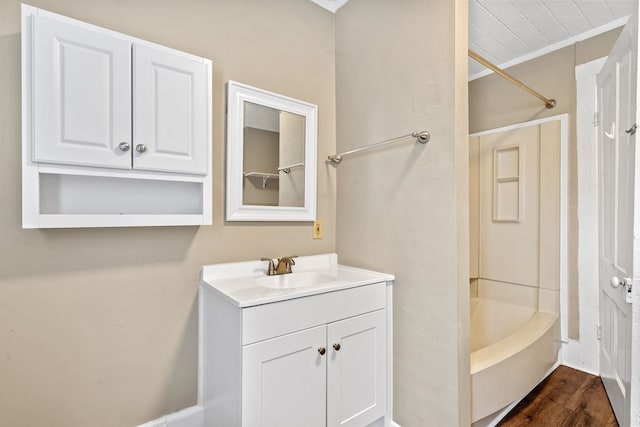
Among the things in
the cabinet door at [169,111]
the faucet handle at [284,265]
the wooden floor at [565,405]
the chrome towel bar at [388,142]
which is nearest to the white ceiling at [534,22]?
the chrome towel bar at [388,142]

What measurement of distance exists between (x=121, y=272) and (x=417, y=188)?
1.47 metres

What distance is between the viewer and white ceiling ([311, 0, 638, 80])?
6.52 feet

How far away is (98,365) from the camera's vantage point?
Answer: 1.33 m

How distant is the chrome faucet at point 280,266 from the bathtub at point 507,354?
1.08 metres

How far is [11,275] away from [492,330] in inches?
124

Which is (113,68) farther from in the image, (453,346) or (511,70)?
(511,70)

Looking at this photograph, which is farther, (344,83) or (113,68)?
(344,83)

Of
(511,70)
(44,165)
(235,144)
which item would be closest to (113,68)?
(44,165)

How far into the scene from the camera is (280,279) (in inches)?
67.2

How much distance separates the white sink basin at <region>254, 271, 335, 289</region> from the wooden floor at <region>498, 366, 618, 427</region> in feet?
4.31

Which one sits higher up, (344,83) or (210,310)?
(344,83)

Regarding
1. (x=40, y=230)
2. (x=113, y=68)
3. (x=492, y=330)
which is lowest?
(x=492, y=330)

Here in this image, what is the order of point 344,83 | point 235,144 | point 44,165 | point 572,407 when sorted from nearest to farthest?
point 44,165 < point 235,144 < point 572,407 < point 344,83

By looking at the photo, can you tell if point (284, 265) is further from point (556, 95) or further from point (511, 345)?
point (556, 95)
